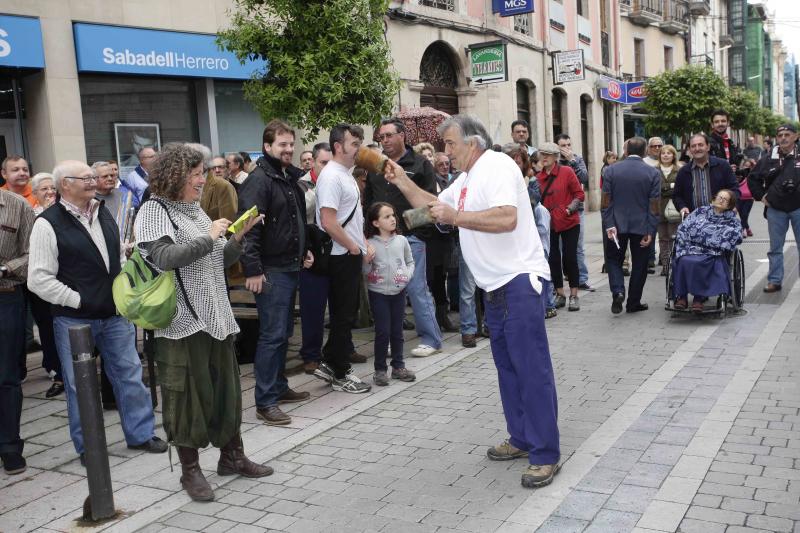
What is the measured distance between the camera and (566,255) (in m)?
9.61

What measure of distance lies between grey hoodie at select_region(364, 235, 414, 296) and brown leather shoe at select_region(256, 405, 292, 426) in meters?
1.35

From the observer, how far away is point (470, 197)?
175 inches

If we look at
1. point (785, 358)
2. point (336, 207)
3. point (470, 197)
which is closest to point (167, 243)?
point (470, 197)

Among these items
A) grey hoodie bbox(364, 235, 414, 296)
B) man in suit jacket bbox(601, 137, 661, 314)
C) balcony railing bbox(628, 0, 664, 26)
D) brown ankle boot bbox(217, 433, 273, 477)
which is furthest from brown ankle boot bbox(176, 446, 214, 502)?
balcony railing bbox(628, 0, 664, 26)

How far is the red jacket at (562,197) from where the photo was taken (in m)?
9.48

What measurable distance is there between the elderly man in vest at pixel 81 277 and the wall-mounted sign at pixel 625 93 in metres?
24.1

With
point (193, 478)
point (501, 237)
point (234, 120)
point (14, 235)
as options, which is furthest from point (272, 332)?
point (234, 120)

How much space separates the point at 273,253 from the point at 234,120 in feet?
26.2

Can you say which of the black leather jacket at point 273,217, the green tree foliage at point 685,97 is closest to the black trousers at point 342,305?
the black leather jacket at point 273,217

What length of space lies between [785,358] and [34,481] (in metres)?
5.80

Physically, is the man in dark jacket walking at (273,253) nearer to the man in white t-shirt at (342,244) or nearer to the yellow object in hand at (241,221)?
the man in white t-shirt at (342,244)

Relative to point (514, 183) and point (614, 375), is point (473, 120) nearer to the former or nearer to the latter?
point (514, 183)

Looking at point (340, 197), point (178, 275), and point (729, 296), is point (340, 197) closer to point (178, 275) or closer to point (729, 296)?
point (178, 275)

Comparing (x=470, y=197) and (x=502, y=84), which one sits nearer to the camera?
(x=470, y=197)
